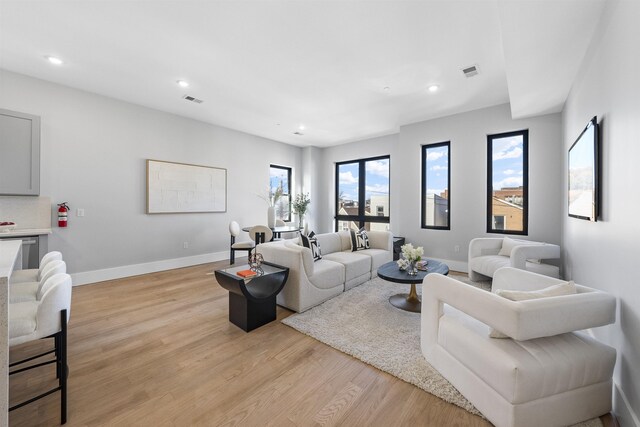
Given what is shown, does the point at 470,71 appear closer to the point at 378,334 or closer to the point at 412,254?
the point at 412,254

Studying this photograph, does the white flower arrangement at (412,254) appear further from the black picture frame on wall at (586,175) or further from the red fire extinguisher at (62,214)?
the red fire extinguisher at (62,214)

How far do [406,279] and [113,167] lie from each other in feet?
15.2

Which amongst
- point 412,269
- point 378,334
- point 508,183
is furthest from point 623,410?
point 508,183

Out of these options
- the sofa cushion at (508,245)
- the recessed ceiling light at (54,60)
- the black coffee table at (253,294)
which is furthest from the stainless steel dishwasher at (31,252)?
the sofa cushion at (508,245)

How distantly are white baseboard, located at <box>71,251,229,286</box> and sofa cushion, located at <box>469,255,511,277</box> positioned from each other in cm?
469

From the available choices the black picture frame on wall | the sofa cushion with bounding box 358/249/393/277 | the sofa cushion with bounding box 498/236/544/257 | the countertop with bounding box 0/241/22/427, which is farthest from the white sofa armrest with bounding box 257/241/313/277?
the sofa cushion with bounding box 498/236/544/257

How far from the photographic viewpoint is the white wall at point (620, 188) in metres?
1.42

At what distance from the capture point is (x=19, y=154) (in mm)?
3350

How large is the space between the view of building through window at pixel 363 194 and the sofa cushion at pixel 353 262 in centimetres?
275

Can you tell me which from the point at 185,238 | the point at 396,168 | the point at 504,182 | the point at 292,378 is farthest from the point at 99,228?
the point at 504,182

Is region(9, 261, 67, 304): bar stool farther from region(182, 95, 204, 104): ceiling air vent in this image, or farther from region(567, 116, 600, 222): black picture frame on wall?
region(567, 116, 600, 222): black picture frame on wall

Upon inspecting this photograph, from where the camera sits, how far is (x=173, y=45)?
2.78m

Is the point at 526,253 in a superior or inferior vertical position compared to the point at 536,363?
superior

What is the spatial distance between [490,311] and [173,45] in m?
3.62
